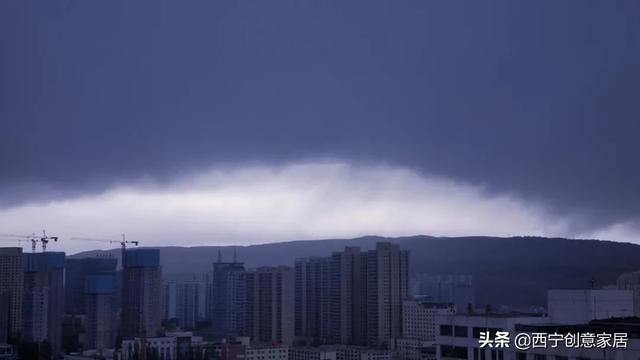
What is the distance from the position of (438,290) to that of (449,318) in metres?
43.9

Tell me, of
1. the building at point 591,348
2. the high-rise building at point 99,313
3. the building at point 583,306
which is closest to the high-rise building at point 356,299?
the high-rise building at point 99,313

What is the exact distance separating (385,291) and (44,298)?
1781 centimetres

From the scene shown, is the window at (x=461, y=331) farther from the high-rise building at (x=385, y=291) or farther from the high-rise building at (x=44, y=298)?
the high-rise building at (x=385, y=291)

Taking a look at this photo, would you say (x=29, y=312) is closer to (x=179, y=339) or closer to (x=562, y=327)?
(x=179, y=339)

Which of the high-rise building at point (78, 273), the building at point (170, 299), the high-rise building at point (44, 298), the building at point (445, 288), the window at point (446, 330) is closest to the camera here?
the window at point (446, 330)

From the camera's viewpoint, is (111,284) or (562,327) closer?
(562,327)

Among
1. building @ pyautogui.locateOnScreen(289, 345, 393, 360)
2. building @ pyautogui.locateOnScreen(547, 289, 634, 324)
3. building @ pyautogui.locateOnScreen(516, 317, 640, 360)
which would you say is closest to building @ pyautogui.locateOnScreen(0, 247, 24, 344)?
building @ pyautogui.locateOnScreen(289, 345, 393, 360)

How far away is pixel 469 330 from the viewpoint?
1012 centimetres

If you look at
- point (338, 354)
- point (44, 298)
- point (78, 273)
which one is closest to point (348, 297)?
point (338, 354)

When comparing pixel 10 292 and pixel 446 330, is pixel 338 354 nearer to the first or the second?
pixel 446 330

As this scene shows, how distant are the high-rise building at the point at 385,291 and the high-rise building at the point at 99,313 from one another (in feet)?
42.3

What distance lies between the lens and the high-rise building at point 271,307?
128 feet

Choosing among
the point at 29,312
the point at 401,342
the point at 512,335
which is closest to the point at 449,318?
the point at 512,335

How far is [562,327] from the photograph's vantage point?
30.6ft
